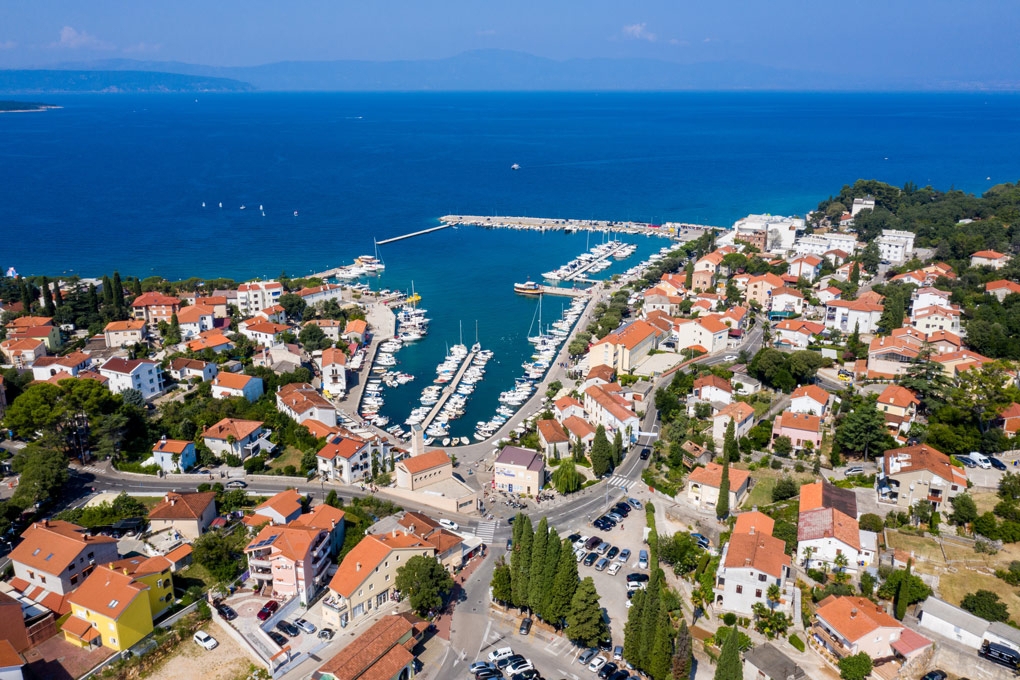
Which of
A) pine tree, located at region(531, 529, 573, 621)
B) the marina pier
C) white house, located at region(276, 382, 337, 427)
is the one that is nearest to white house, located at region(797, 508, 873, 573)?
pine tree, located at region(531, 529, 573, 621)

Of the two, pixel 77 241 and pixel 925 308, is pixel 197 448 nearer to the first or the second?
pixel 925 308

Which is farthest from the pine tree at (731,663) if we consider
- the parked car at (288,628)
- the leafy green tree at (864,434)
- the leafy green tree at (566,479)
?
the leafy green tree at (864,434)

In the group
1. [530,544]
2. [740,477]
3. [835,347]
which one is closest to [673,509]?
[740,477]

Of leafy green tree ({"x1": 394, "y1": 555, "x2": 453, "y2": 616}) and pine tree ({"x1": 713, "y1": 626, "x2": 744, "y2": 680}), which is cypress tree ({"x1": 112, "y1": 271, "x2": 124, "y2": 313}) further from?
pine tree ({"x1": 713, "y1": 626, "x2": 744, "y2": 680})

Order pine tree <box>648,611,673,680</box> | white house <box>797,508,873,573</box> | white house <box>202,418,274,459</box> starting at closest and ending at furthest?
pine tree <box>648,611,673,680</box> < white house <box>797,508,873,573</box> < white house <box>202,418,274,459</box>

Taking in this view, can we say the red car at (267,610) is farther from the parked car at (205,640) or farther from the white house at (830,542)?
the white house at (830,542)

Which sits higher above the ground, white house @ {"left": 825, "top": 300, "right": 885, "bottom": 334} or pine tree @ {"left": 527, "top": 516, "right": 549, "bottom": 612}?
white house @ {"left": 825, "top": 300, "right": 885, "bottom": 334}
